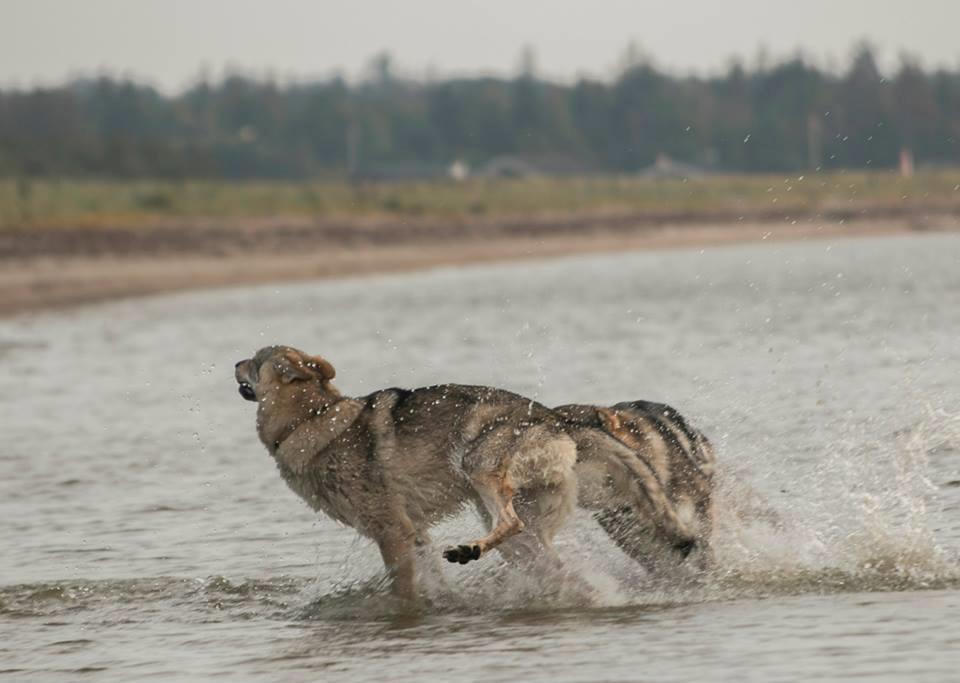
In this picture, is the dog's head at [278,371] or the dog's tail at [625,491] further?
the dog's head at [278,371]

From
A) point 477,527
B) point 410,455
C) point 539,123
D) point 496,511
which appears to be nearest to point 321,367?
point 410,455

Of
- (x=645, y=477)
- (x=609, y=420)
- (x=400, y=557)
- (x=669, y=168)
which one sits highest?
(x=669, y=168)

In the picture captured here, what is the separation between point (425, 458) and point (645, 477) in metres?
1.09

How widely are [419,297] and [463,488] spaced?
889 inches

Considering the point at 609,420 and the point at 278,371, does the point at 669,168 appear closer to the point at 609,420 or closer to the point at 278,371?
the point at 278,371

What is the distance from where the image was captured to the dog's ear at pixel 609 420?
309 inches

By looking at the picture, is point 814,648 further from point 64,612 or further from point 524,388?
point 524,388

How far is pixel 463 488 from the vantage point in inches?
316

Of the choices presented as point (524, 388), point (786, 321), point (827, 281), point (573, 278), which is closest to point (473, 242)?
point (573, 278)

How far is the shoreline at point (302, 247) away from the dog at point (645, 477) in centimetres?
1723

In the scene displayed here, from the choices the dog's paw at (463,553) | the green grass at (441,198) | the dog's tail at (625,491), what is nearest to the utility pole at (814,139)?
the green grass at (441,198)

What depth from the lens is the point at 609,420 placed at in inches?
310

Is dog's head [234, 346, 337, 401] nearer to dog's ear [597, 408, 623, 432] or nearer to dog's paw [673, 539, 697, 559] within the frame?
dog's ear [597, 408, 623, 432]

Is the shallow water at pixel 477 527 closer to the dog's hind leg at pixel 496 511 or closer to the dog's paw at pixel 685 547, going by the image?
the dog's paw at pixel 685 547
